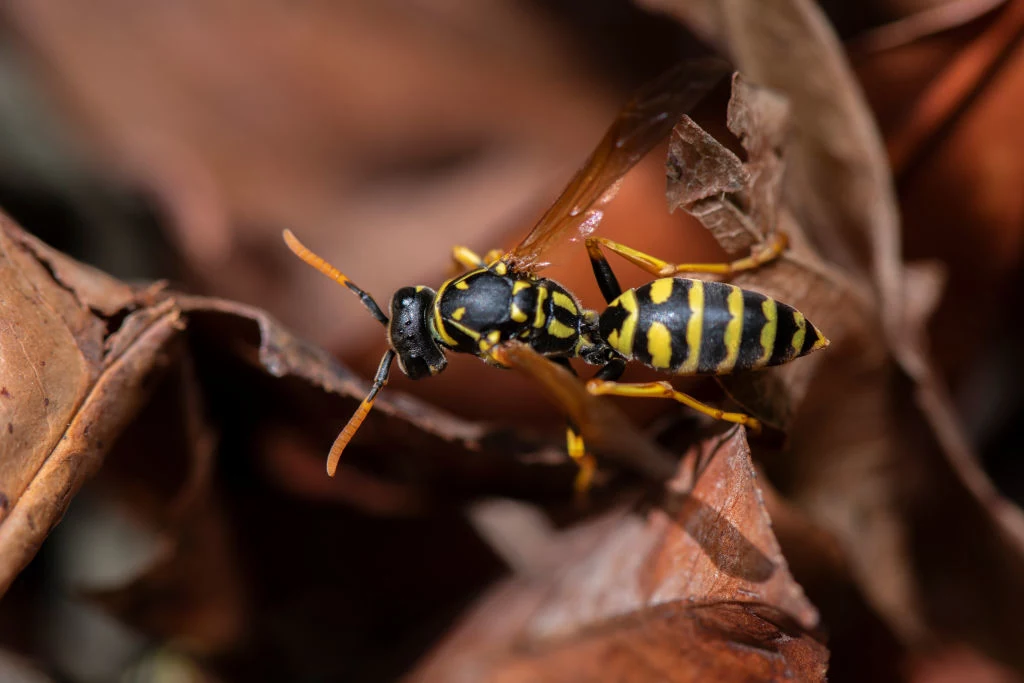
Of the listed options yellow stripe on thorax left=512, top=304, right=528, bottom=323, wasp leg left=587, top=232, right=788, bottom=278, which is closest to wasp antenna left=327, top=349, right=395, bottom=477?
yellow stripe on thorax left=512, top=304, right=528, bottom=323

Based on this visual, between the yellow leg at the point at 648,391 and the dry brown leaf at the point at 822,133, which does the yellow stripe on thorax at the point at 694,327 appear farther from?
the dry brown leaf at the point at 822,133

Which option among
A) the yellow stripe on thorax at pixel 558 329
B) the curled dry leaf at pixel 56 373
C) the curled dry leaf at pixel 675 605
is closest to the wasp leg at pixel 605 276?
the yellow stripe on thorax at pixel 558 329

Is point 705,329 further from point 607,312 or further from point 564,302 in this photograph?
point 564,302

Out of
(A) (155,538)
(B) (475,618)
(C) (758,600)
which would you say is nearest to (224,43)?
(A) (155,538)

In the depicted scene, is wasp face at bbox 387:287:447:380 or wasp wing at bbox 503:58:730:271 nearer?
wasp wing at bbox 503:58:730:271

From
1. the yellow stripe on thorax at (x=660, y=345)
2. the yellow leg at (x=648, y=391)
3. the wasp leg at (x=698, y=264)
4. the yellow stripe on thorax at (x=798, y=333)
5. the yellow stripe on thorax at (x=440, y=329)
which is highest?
the wasp leg at (x=698, y=264)

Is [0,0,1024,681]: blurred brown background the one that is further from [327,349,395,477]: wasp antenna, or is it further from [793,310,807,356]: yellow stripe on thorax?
[793,310,807,356]: yellow stripe on thorax
